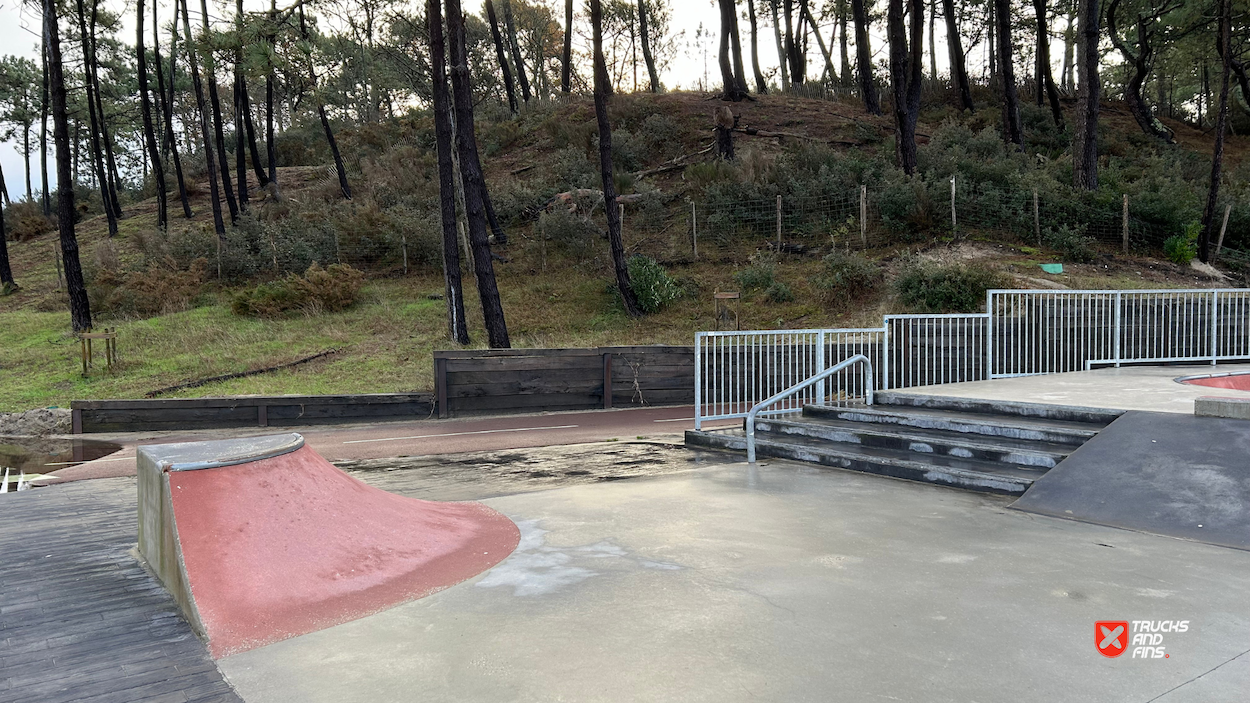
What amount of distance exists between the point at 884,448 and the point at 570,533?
428 cm

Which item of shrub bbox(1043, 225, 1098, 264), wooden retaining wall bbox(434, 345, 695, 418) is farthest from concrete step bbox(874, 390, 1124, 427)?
shrub bbox(1043, 225, 1098, 264)

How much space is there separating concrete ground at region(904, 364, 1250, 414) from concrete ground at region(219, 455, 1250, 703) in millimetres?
3149

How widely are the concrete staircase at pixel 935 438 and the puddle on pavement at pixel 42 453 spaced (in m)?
8.34

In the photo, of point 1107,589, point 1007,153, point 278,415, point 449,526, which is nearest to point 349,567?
point 449,526

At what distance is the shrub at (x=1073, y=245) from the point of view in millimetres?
19578

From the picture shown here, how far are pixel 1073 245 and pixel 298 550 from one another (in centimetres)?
2022

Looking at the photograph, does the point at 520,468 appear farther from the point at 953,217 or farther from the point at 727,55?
the point at 727,55

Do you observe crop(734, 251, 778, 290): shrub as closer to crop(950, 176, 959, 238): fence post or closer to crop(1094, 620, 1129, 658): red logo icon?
crop(950, 176, 959, 238): fence post

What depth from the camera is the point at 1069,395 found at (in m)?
9.31

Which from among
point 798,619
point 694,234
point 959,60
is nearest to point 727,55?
point 959,60

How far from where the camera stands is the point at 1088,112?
2289 centimetres

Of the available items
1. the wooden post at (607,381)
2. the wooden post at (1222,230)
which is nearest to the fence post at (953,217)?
the wooden post at (1222,230)

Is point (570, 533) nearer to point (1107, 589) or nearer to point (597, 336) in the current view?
point (1107, 589)

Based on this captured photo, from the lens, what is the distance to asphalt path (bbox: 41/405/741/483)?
1076 cm
